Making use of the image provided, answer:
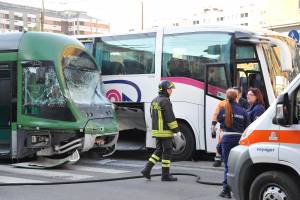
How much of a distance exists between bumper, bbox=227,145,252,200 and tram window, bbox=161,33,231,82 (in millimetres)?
6065

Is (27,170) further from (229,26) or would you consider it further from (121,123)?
(229,26)

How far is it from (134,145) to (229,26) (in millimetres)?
4168

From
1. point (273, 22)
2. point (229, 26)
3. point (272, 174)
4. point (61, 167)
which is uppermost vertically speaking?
point (273, 22)

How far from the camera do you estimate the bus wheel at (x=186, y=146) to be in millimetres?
13203

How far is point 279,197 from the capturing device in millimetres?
6324

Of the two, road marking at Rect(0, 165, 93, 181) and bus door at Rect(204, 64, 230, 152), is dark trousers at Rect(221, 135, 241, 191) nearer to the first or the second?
road marking at Rect(0, 165, 93, 181)

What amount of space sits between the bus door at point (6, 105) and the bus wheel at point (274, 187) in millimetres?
6996

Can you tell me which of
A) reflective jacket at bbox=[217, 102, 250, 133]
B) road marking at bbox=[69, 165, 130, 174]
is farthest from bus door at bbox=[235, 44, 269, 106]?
reflective jacket at bbox=[217, 102, 250, 133]

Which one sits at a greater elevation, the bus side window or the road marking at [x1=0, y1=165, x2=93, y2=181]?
the bus side window

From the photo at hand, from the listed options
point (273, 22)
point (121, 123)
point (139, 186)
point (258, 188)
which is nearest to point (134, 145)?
point (121, 123)

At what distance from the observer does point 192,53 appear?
1334cm

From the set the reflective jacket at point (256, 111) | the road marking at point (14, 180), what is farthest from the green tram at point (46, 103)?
the reflective jacket at point (256, 111)

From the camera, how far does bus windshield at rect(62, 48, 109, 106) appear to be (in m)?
12.3

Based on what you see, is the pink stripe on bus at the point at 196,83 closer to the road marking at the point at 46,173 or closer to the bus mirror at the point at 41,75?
the bus mirror at the point at 41,75
